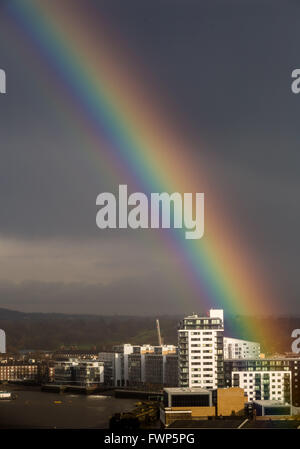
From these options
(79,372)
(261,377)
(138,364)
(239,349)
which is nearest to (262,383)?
(261,377)

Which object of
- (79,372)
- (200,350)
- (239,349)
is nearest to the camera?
(200,350)

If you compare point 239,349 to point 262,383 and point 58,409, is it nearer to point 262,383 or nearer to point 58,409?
point 262,383

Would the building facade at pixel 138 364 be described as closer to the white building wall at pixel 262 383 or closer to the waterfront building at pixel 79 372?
the waterfront building at pixel 79 372

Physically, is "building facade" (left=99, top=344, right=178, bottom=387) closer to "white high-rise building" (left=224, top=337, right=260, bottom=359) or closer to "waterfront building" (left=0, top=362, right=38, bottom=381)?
"white high-rise building" (left=224, top=337, right=260, bottom=359)

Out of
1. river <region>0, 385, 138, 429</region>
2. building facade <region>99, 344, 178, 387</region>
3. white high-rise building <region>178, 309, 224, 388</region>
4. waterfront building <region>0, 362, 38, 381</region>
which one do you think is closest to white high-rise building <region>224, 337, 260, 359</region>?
white high-rise building <region>178, 309, 224, 388</region>

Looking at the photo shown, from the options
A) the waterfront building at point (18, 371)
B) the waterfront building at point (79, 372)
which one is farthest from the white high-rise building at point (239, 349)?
the waterfront building at point (18, 371)
